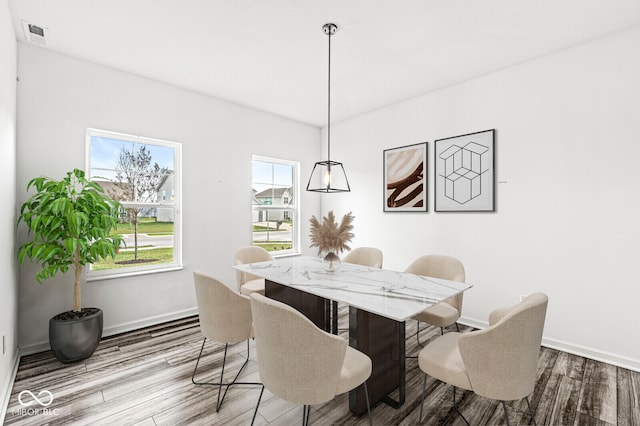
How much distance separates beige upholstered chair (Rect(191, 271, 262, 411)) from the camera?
193cm

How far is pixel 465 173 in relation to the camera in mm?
3508

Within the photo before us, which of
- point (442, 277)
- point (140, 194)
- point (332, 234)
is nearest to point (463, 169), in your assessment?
point (442, 277)

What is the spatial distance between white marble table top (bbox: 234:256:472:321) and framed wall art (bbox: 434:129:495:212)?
1.54 metres

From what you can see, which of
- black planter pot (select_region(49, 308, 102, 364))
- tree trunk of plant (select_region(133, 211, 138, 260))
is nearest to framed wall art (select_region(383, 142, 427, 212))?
tree trunk of plant (select_region(133, 211, 138, 260))

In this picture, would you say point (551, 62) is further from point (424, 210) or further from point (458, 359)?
point (458, 359)

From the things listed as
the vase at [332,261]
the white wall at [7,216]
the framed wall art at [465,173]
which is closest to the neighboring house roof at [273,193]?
the vase at [332,261]

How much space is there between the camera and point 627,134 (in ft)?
8.38

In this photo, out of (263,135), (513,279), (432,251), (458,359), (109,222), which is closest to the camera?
(458,359)

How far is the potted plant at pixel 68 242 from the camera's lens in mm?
2447

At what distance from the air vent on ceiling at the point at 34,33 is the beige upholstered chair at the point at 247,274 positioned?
2590mm

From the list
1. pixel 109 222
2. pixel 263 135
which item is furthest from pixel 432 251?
pixel 109 222

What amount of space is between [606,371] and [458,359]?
188 cm

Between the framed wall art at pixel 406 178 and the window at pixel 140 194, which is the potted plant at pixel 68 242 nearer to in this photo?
the window at pixel 140 194
